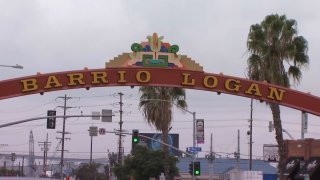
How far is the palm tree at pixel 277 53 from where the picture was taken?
3534 centimetres

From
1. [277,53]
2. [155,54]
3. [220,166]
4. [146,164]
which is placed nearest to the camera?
[155,54]

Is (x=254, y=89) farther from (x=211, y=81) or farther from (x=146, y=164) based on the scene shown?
(x=146, y=164)

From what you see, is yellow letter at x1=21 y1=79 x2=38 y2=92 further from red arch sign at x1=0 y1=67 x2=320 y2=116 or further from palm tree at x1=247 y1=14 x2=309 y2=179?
palm tree at x1=247 y1=14 x2=309 y2=179

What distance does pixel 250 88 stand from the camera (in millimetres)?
28547

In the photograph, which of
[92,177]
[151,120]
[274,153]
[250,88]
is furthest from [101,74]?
[92,177]

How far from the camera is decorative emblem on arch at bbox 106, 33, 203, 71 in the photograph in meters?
28.4

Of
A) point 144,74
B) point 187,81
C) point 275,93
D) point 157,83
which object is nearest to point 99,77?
point 144,74

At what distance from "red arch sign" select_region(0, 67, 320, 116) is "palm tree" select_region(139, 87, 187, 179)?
20.4 m

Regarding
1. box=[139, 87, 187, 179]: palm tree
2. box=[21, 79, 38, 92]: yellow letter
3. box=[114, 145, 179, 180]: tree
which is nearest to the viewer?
box=[21, 79, 38, 92]: yellow letter

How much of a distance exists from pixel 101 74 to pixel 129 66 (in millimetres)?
1306

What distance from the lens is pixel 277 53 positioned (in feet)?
118

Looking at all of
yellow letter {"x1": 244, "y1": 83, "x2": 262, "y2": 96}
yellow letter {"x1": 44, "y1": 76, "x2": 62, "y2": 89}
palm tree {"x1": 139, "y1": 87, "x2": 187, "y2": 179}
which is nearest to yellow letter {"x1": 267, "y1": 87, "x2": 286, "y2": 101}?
yellow letter {"x1": 244, "y1": 83, "x2": 262, "y2": 96}

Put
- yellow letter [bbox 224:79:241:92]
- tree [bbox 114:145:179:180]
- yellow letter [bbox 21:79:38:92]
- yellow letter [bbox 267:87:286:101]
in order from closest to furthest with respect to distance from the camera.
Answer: yellow letter [bbox 21:79:38:92]
yellow letter [bbox 224:79:241:92]
yellow letter [bbox 267:87:286:101]
tree [bbox 114:145:179:180]

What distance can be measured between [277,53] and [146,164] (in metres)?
33.6
